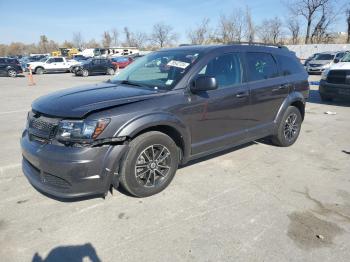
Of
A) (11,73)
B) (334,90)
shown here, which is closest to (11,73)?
(11,73)

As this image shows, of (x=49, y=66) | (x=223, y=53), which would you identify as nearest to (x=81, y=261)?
(x=223, y=53)

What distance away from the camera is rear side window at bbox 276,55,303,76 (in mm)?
5680

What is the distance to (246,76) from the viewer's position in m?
4.88

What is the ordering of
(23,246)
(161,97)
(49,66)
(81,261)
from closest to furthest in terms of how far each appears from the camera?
(81,261)
(23,246)
(161,97)
(49,66)

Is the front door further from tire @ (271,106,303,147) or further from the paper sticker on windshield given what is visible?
tire @ (271,106,303,147)

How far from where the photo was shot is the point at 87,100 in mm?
3658

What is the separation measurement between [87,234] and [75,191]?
1.54 feet

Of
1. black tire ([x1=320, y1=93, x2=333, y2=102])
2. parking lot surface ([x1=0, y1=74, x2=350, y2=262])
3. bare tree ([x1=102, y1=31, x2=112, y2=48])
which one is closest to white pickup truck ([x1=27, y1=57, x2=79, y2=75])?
black tire ([x1=320, y1=93, x2=333, y2=102])

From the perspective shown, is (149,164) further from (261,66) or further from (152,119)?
(261,66)

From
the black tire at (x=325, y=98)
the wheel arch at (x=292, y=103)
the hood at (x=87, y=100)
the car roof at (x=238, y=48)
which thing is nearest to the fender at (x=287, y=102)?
the wheel arch at (x=292, y=103)

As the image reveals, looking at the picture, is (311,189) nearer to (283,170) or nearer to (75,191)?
(283,170)

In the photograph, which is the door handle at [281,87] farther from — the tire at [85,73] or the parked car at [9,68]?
the parked car at [9,68]

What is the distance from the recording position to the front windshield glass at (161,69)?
4238mm

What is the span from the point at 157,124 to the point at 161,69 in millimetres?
1111
